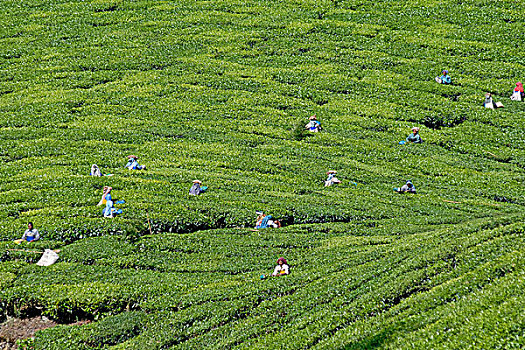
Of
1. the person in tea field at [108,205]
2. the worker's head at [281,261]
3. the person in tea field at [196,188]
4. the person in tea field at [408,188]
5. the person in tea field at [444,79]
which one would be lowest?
the person in tea field at [408,188]

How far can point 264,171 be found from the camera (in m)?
35.9

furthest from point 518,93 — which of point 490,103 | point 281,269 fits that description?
point 281,269

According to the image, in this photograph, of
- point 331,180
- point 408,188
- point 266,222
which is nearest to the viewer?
point 266,222

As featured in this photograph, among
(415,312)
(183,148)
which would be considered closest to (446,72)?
(183,148)

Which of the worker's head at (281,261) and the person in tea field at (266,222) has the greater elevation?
the worker's head at (281,261)

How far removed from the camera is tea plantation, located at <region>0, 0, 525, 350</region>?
62.9 ft

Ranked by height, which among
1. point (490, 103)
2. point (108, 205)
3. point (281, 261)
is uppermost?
point (108, 205)

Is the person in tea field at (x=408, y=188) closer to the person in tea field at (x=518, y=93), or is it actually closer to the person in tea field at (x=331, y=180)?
the person in tea field at (x=331, y=180)

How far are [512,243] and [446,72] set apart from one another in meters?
32.6

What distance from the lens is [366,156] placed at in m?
37.9

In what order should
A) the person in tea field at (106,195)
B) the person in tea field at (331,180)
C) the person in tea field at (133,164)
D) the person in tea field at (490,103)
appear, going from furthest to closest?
the person in tea field at (490,103) < the person in tea field at (133,164) < the person in tea field at (331,180) < the person in tea field at (106,195)

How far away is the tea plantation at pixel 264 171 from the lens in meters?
19.2

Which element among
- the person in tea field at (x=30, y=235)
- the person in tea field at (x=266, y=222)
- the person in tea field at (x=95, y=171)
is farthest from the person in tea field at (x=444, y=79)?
the person in tea field at (x=30, y=235)

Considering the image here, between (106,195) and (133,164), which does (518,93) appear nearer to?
(133,164)
